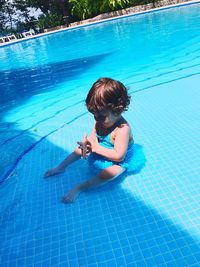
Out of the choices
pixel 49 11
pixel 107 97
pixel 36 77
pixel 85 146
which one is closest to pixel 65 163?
pixel 85 146

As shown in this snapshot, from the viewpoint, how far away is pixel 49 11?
27.0 m

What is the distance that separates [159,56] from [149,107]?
4.48m

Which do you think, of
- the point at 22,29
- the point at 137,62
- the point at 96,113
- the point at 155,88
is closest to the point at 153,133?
the point at 96,113

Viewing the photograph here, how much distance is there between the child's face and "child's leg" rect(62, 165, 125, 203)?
39 centimetres

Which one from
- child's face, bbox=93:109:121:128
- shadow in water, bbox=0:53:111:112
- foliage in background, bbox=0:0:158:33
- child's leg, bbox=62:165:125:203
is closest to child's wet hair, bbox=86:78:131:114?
child's face, bbox=93:109:121:128

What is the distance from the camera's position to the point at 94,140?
301 cm

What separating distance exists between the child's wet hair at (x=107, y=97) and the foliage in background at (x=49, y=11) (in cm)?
2135

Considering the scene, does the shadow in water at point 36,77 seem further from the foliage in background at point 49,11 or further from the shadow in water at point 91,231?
the foliage in background at point 49,11

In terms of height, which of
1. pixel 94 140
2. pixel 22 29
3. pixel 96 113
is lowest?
pixel 22 29

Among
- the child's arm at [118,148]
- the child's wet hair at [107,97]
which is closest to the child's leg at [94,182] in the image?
the child's arm at [118,148]

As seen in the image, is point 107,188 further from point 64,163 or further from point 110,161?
point 64,163

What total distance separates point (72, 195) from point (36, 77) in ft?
24.1

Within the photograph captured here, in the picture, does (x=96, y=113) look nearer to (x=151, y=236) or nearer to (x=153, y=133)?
(x=151, y=236)

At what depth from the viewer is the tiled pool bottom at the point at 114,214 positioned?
2.29m
